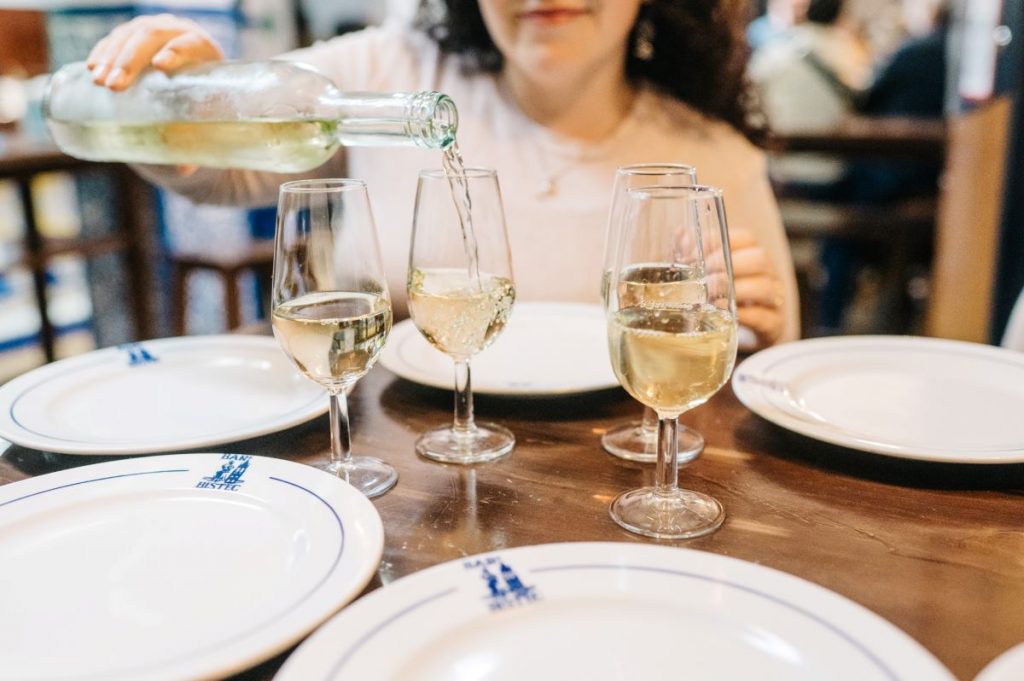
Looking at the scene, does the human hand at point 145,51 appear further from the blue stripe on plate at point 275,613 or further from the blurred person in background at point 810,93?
the blurred person in background at point 810,93

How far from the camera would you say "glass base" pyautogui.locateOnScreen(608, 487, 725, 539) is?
729 mm

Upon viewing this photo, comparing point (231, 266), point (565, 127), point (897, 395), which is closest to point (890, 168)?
point (565, 127)

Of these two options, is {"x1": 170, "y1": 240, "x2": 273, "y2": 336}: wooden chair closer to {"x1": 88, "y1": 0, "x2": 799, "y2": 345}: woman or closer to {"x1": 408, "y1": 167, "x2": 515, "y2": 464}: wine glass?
{"x1": 88, "y1": 0, "x2": 799, "y2": 345}: woman

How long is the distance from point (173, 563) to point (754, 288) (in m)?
0.89

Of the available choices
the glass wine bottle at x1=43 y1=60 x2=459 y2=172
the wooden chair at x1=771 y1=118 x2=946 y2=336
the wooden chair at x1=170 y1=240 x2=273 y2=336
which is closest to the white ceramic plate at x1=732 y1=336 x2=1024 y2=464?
the glass wine bottle at x1=43 y1=60 x2=459 y2=172

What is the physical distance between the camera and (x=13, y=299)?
3.61 m

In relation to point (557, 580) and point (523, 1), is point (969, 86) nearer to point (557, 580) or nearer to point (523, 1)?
point (523, 1)

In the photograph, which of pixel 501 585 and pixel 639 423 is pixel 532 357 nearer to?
pixel 639 423

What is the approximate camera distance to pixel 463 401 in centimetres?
95

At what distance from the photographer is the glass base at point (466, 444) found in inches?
35.0

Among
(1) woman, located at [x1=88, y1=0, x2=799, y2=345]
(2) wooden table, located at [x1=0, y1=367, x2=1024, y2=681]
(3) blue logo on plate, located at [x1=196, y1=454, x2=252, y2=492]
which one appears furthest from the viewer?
(1) woman, located at [x1=88, y1=0, x2=799, y2=345]

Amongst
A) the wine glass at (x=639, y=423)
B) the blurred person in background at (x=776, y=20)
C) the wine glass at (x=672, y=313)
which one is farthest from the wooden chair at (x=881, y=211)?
the wine glass at (x=672, y=313)

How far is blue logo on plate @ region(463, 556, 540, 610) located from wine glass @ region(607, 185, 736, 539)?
6.4 inches

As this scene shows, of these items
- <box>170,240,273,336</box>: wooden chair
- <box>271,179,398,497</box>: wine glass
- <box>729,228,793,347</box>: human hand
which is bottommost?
<box>170,240,273,336</box>: wooden chair
